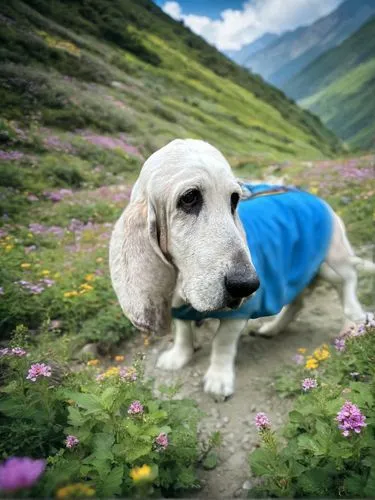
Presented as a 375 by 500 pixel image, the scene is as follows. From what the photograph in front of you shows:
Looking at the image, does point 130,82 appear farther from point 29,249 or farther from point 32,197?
point 29,249

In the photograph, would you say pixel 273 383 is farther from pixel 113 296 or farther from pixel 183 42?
pixel 183 42

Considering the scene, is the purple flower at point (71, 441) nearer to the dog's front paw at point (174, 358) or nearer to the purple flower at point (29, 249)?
the dog's front paw at point (174, 358)

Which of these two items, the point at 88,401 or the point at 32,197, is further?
the point at 32,197

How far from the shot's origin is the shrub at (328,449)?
1698 millimetres

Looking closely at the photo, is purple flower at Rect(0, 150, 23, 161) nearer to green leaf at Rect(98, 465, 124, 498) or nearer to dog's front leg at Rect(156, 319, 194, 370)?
dog's front leg at Rect(156, 319, 194, 370)

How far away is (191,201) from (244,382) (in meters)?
2.10

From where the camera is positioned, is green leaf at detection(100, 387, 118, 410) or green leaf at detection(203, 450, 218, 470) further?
green leaf at detection(203, 450, 218, 470)

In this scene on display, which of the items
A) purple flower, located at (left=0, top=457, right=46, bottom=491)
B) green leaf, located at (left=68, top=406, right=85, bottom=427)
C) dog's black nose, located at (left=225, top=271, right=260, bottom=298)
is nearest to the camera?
purple flower, located at (left=0, top=457, right=46, bottom=491)

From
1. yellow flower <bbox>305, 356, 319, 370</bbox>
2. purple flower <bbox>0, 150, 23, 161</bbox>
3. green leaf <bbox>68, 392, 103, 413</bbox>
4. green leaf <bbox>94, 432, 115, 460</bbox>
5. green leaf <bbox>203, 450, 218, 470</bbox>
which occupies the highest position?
purple flower <bbox>0, 150, 23, 161</bbox>

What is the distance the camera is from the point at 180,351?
13.2 ft

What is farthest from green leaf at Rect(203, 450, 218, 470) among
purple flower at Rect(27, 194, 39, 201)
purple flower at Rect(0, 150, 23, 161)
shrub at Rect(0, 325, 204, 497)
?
purple flower at Rect(0, 150, 23, 161)

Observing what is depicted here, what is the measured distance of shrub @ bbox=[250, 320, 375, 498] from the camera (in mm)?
1698

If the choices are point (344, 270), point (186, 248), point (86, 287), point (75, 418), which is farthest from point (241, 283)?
point (86, 287)

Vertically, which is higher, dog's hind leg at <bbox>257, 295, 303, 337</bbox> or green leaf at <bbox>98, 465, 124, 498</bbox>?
green leaf at <bbox>98, 465, 124, 498</bbox>
